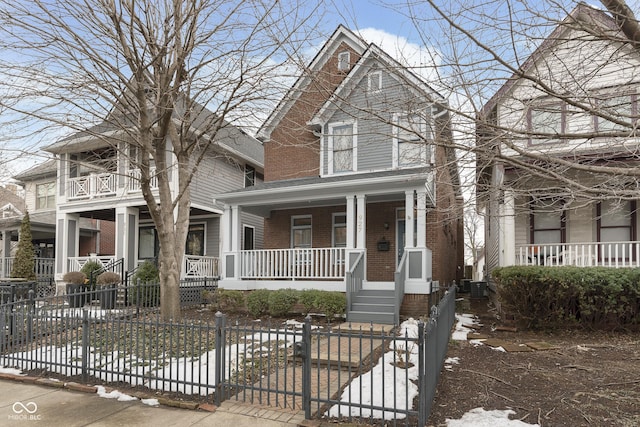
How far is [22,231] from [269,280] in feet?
41.9

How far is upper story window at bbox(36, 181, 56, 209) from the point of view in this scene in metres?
23.6

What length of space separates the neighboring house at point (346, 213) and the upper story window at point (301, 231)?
4 cm

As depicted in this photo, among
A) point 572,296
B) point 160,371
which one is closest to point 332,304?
point 160,371

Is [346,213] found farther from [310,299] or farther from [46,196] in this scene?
[46,196]

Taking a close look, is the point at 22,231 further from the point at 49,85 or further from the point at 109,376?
the point at 109,376

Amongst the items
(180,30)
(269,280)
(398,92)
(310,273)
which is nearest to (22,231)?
(269,280)

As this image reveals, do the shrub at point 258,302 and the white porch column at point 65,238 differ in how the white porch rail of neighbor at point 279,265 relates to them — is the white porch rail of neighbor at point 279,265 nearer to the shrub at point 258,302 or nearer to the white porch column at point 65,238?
the shrub at point 258,302

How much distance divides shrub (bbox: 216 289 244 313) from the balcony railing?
8306 millimetres

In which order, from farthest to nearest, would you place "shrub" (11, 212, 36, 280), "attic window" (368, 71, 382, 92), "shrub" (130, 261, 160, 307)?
1. "shrub" (11, 212, 36, 280)
2. "shrub" (130, 261, 160, 307)
3. "attic window" (368, 71, 382, 92)

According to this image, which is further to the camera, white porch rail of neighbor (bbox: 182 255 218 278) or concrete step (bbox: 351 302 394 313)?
white porch rail of neighbor (bbox: 182 255 218 278)

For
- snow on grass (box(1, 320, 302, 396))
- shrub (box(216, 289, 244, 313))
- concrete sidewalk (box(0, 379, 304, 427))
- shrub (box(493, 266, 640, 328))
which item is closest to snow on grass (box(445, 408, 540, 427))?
concrete sidewalk (box(0, 379, 304, 427))

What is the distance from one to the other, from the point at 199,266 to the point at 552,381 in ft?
48.4

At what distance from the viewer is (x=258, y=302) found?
39.9 ft

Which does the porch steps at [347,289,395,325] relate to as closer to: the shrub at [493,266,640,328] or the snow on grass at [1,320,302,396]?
the shrub at [493,266,640,328]
